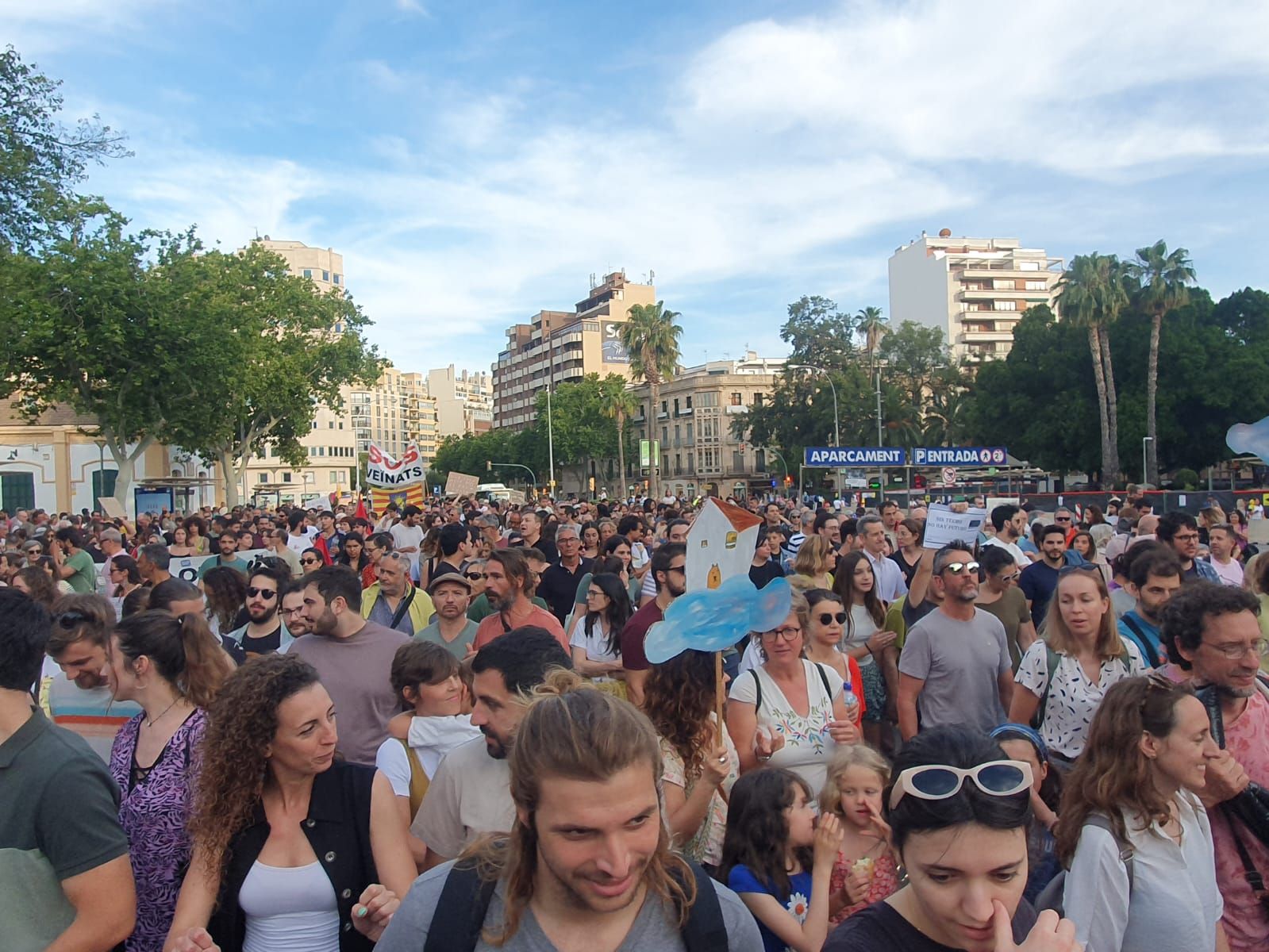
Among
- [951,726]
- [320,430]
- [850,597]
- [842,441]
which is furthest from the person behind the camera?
[320,430]

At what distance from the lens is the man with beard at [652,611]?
487cm

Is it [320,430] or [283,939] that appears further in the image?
[320,430]

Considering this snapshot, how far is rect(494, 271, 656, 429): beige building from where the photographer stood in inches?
4454

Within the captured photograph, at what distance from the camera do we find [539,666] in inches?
111

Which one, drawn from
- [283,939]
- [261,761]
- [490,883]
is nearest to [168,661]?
[261,761]

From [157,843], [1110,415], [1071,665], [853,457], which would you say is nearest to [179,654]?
[157,843]

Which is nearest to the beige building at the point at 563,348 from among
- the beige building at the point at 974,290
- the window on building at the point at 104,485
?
the beige building at the point at 974,290

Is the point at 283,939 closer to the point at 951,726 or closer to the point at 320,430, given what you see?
the point at 951,726

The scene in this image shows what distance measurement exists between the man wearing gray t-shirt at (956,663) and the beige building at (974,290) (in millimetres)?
84612

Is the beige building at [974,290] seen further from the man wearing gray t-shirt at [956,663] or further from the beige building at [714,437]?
the man wearing gray t-shirt at [956,663]

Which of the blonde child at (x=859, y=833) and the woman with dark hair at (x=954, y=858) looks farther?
the blonde child at (x=859, y=833)

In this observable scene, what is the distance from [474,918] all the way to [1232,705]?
277 centimetres

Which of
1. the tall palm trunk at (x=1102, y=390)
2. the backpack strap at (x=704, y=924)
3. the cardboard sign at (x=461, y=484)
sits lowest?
the backpack strap at (x=704, y=924)

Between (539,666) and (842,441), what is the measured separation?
210 ft
